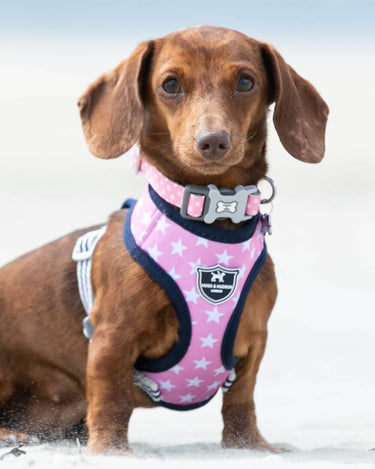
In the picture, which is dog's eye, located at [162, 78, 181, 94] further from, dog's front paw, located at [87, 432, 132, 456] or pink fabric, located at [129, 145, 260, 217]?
dog's front paw, located at [87, 432, 132, 456]

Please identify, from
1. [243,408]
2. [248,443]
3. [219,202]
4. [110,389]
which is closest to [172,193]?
[219,202]

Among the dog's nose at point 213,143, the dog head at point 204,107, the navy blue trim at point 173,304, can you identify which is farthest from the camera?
the navy blue trim at point 173,304

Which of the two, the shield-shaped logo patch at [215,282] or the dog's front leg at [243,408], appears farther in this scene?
the dog's front leg at [243,408]

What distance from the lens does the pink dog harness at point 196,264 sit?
174 inches

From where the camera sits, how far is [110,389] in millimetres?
4445

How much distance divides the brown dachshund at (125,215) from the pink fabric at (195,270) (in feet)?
0.26

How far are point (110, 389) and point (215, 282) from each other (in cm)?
52

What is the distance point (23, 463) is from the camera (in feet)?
13.0

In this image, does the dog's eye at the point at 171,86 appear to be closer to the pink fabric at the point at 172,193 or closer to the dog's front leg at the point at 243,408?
the pink fabric at the point at 172,193

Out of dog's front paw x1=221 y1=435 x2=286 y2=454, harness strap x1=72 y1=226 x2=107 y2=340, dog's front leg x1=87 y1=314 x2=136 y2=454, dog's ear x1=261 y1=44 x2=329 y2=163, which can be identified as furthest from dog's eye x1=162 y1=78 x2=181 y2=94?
dog's front paw x1=221 y1=435 x2=286 y2=454

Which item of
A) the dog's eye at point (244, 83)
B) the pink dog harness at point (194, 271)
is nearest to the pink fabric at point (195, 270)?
the pink dog harness at point (194, 271)

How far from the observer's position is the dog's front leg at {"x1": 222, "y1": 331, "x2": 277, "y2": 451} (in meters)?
4.74

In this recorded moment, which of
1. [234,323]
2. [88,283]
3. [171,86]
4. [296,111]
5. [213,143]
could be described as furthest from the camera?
[88,283]

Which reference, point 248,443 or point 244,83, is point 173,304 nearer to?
point 248,443
